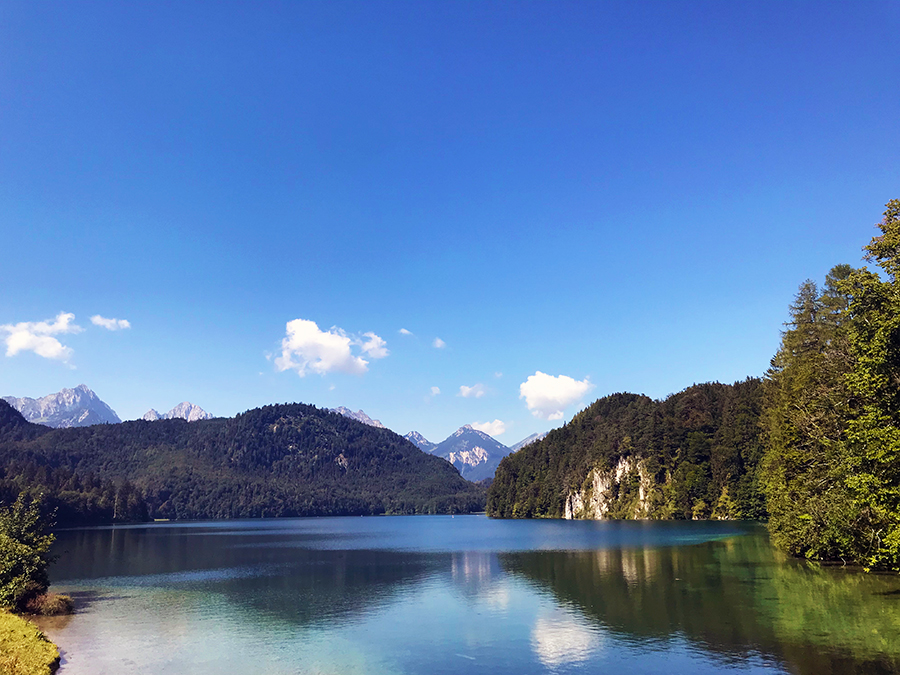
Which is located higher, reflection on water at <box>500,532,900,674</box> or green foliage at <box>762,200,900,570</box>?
green foliage at <box>762,200,900,570</box>

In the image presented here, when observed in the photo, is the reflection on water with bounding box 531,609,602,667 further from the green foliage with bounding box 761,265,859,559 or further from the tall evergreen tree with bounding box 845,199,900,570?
the green foliage with bounding box 761,265,859,559

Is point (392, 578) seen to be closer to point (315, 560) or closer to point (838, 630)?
point (315, 560)

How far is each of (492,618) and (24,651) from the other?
2710 cm

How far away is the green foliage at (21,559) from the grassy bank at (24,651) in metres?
9.46

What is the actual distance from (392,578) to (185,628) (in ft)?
92.7

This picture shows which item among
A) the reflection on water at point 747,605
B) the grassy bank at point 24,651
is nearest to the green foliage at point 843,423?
the reflection on water at point 747,605

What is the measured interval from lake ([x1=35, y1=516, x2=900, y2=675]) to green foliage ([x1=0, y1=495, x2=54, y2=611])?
363cm

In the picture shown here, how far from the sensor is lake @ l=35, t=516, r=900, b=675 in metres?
30.0

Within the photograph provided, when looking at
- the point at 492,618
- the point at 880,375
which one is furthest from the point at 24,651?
the point at 880,375

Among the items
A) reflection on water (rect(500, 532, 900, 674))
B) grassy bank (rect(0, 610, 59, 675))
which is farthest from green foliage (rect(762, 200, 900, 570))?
grassy bank (rect(0, 610, 59, 675))

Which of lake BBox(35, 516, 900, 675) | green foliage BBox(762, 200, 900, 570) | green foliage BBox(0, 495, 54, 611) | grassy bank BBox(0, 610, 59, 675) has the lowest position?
lake BBox(35, 516, 900, 675)

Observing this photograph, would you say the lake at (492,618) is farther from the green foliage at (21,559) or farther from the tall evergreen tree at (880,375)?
the tall evergreen tree at (880,375)

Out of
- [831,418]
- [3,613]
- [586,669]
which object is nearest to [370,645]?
[586,669]

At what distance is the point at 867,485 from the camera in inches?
1405
